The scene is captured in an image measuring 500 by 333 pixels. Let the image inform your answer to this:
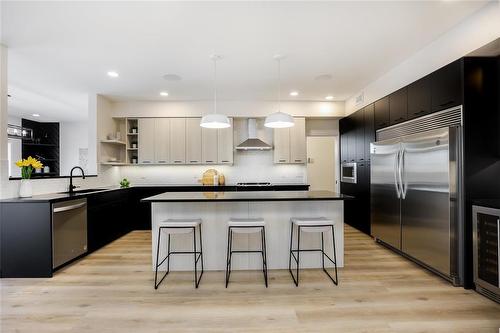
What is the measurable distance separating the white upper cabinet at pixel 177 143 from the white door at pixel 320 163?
3.57m

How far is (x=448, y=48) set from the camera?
9.91 ft

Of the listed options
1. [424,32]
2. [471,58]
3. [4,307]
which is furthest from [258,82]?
[4,307]

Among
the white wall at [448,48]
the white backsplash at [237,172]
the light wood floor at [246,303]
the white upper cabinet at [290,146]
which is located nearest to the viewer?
the light wood floor at [246,303]

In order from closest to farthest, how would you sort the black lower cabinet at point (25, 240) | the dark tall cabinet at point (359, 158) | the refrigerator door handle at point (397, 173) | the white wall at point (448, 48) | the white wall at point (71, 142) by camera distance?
the white wall at point (448, 48) < the black lower cabinet at point (25, 240) < the refrigerator door handle at point (397, 173) < the dark tall cabinet at point (359, 158) < the white wall at point (71, 142)

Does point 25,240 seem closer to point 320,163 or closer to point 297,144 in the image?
point 297,144

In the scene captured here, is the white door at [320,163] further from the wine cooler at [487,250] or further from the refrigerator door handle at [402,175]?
the wine cooler at [487,250]

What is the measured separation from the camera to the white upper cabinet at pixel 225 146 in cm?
581

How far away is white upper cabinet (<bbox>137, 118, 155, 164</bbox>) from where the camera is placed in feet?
18.9

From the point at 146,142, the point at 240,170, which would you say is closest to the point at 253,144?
the point at 240,170

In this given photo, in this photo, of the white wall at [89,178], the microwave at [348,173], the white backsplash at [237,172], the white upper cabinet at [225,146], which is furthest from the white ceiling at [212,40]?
the white backsplash at [237,172]

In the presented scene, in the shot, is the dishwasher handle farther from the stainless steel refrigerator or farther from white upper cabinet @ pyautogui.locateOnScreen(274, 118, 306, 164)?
the stainless steel refrigerator

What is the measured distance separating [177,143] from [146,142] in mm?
688

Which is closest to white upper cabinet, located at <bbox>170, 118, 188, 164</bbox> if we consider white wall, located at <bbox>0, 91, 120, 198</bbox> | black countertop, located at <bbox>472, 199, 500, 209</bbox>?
white wall, located at <bbox>0, 91, 120, 198</bbox>

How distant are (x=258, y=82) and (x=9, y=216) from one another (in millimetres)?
3976
